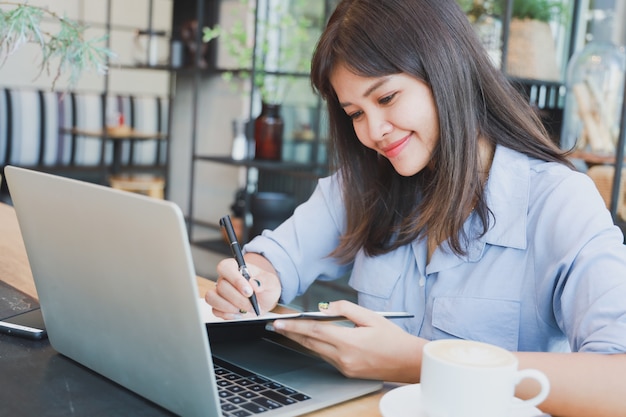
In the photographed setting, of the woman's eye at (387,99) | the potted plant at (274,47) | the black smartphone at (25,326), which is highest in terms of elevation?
the potted plant at (274,47)

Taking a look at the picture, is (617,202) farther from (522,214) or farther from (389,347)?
(389,347)

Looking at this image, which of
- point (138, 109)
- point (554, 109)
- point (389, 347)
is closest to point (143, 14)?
point (138, 109)

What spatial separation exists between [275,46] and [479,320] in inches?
124

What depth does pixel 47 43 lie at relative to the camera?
1516 millimetres

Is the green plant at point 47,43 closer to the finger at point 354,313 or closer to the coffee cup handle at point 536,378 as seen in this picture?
the finger at point 354,313

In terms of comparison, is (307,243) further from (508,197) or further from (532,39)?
(532,39)

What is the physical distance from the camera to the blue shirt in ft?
3.15

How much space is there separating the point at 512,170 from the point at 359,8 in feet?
1.15

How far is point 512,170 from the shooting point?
1.19m

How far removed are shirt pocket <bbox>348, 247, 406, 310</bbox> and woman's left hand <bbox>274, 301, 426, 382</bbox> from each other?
41 cm

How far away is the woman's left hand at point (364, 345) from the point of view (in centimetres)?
88

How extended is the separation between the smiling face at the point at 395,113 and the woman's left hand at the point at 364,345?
1.27ft

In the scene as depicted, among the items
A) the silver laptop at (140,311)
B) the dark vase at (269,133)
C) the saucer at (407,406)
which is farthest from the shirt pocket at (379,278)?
the dark vase at (269,133)

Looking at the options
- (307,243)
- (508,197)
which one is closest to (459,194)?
(508,197)
